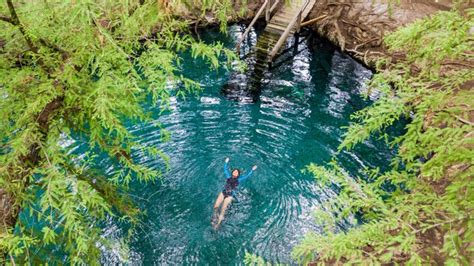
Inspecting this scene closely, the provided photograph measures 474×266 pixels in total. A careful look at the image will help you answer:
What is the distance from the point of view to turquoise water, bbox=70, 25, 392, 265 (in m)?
7.36

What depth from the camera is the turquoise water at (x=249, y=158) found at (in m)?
7.36

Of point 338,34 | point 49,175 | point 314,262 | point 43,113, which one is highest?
point 43,113

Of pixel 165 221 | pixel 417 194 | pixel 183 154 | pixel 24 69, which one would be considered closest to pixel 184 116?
pixel 183 154

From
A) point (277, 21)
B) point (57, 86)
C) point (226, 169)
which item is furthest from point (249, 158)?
point (277, 21)

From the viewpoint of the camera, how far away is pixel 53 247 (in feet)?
Answer: 22.7

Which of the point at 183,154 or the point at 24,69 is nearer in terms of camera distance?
the point at 24,69

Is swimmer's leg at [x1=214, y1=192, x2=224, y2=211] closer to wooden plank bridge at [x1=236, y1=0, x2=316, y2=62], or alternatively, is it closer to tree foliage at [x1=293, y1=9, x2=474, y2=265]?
tree foliage at [x1=293, y1=9, x2=474, y2=265]

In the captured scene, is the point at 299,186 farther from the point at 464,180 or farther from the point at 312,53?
the point at 312,53

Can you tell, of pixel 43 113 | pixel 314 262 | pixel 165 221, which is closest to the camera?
pixel 43 113

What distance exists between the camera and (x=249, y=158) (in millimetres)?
9609

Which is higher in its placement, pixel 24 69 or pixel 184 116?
pixel 24 69

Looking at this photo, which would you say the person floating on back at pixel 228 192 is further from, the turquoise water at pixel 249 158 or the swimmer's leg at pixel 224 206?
the turquoise water at pixel 249 158

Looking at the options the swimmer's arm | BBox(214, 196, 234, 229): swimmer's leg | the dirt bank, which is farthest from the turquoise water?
the dirt bank

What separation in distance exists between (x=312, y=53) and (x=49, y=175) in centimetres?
1306
